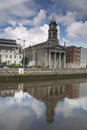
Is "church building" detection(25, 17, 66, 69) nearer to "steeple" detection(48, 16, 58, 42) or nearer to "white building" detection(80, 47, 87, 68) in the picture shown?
"steeple" detection(48, 16, 58, 42)

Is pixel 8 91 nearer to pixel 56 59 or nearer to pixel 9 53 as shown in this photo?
pixel 9 53

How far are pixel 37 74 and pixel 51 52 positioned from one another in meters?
39.6

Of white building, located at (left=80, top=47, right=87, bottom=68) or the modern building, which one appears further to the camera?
white building, located at (left=80, top=47, right=87, bottom=68)

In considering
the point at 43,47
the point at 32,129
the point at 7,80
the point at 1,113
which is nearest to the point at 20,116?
the point at 1,113

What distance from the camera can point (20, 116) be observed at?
59.6 feet

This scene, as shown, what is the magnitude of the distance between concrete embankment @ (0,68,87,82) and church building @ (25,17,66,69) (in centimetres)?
2238

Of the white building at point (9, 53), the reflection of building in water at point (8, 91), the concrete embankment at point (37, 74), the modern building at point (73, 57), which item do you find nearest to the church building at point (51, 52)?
the white building at point (9, 53)

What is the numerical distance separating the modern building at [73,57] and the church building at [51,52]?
12.3 m

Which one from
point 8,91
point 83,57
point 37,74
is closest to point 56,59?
point 83,57

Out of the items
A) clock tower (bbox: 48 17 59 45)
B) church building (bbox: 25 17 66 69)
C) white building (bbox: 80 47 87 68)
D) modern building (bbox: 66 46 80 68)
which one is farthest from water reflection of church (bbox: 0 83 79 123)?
white building (bbox: 80 47 87 68)

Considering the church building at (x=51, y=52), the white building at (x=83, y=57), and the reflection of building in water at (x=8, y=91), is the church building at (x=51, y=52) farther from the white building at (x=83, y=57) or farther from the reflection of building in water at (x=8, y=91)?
the reflection of building in water at (x=8, y=91)

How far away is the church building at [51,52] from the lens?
316 ft

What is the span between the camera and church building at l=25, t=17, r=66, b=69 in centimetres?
9644

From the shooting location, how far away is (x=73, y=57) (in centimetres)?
11512
